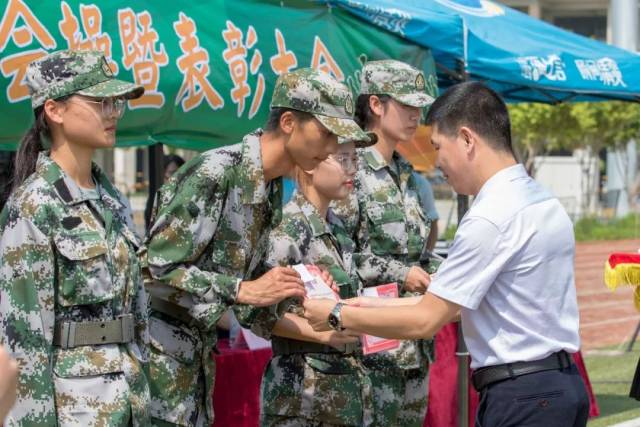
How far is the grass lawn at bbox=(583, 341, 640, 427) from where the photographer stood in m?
7.81

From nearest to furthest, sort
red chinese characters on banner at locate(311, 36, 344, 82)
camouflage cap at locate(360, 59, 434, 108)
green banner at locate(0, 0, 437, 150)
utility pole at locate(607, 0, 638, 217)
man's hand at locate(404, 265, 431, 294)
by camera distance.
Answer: green banner at locate(0, 0, 437, 150)
man's hand at locate(404, 265, 431, 294)
camouflage cap at locate(360, 59, 434, 108)
red chinese characters on banner at locate(311, 36, 344, 82)
utility pole at locate(607, 0, 638, 217)

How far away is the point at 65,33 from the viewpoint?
4523 millimetres

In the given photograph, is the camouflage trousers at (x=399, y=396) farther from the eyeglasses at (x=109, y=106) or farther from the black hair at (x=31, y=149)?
the black hair at (x=31, y=149)

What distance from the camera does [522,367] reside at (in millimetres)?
3223

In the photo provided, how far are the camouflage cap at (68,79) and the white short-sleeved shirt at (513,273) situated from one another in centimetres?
119

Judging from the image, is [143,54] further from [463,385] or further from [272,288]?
[463,385]

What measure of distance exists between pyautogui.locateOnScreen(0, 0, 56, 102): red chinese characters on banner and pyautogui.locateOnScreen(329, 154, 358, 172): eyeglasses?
1262 millimetres

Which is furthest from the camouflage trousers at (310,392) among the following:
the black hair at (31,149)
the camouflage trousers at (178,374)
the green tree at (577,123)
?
the green tree at (577,123)

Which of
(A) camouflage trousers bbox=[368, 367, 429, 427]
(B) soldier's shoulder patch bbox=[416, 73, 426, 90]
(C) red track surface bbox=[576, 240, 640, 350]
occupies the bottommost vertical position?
(C) red track surface bbox=[576, 240, 640, 350]

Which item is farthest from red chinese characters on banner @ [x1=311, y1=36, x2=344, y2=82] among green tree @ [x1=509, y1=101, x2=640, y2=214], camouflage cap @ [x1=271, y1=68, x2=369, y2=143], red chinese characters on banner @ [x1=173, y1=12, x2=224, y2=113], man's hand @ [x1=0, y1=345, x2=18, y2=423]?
green tree @ [x1=509, y1=101, x2=640, y2=214]

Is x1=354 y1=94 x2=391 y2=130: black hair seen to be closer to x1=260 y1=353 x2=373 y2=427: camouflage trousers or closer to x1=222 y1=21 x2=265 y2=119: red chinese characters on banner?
x1=222 y1=21 x2=265 y2=119: red chinese characters on banner

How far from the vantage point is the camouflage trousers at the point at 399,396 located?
4719 millimetres

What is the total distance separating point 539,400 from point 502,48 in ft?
13.7

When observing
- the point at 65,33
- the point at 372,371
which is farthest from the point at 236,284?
the point at 65,33
